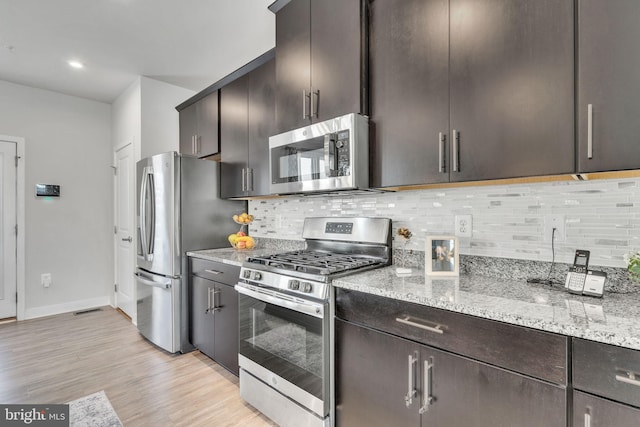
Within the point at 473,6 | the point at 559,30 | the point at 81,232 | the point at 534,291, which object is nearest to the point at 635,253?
the point at 534,291

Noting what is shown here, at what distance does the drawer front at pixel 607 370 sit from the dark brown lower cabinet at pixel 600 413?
0.02 metres

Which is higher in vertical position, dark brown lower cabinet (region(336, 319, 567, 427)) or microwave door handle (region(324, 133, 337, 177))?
microwave door handle (region(324, 133, 337, 177))

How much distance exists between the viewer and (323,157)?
181cm

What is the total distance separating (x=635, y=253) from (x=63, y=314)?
5166 mm

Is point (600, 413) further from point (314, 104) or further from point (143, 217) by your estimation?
point (143, 217)

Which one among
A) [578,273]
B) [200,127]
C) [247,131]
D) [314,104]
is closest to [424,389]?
[578,273]

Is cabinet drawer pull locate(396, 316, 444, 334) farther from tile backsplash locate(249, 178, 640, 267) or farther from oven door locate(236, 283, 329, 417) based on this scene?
tile backsplash locate(249, 178, 640, 267)

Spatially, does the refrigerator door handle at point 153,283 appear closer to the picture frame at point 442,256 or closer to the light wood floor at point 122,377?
the light wood floor at point 122,377

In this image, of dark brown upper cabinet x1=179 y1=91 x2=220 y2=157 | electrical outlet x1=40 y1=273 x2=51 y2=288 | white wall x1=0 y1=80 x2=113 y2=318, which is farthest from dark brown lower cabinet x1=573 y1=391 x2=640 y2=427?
electrical outlet x1=40 y1=273 x2=51 y2=288

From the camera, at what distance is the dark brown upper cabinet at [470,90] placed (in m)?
1.14

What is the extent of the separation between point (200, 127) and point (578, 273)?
10.3ft

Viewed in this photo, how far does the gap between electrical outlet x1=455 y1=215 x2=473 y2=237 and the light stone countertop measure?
0.76 ft

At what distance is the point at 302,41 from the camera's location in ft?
6.46

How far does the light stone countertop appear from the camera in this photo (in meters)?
0.87
